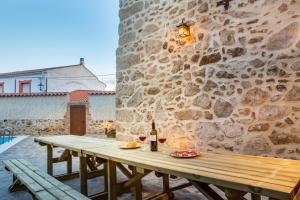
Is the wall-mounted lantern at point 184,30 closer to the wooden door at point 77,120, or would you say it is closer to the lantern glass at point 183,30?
the lantern glass at point 183,30

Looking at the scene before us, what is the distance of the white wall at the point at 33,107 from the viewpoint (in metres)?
14.6

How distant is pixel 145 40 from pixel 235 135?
2481mm

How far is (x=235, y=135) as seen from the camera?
134 inches

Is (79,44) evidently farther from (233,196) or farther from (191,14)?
(233,196)

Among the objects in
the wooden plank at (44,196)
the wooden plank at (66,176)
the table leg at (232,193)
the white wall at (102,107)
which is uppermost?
the white wall at (102,107)

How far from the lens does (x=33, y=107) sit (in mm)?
14711

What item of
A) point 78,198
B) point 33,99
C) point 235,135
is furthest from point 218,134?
point 33,99

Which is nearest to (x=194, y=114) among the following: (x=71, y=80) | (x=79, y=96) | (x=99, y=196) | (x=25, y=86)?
(x=99, y=196)

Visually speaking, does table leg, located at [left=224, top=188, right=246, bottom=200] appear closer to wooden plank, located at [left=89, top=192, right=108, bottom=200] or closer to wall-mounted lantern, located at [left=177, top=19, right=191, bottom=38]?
wooden plank, located at [left=89, top=192, right=108, bottom=200]

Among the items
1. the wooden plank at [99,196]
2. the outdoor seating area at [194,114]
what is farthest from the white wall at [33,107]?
the wooden plank at [99,196]

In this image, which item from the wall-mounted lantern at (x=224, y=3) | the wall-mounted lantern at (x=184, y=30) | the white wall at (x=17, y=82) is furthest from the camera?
the white wall at (x=17, y=82)

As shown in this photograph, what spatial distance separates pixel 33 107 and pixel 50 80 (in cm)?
503

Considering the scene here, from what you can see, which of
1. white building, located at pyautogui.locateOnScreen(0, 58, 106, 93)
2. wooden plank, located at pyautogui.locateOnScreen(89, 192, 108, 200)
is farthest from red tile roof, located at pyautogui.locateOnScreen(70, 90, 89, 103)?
wooden plank, located at pyautogui.locateOnScreen(89, 192, 108, 200)

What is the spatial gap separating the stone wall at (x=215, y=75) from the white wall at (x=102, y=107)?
998 cm
